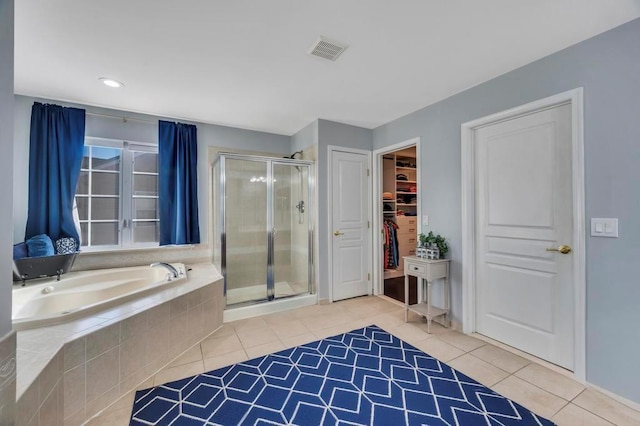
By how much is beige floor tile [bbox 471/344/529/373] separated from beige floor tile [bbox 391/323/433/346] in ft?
1.44

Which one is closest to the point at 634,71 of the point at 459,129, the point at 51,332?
the point at 459,129

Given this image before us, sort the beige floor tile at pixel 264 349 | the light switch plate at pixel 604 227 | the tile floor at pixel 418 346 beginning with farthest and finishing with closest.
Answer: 1. the beige floor tile at pixel 264 349
2. the light switch plate at pixel 604 227
3. the tile floor at pixel 418 346

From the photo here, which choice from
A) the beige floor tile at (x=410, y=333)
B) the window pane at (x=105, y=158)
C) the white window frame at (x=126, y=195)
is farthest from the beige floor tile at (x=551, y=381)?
the window pane at (x=105, y=158)

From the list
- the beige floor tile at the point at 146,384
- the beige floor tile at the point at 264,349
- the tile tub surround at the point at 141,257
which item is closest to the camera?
the beige floor tile at the point at 146,384

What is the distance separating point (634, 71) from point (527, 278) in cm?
159

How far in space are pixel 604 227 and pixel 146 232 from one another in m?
4.44

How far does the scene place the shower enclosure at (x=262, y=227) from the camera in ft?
10.5

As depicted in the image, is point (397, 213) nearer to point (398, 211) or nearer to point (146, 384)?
point (398, 211)

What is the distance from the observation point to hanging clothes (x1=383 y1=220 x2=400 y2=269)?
15.4ft

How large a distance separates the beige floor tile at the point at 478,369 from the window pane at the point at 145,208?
12.0 ft

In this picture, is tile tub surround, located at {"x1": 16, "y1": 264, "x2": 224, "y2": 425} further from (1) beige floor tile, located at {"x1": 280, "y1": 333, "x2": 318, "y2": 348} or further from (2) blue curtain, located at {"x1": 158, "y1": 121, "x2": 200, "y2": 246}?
(2) blue curtain, located at {"x1": 158, "y1": 121, "x2": 200, "y2": 246}

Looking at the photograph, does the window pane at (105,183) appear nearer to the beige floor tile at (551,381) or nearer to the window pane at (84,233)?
the window pane at (84,233)

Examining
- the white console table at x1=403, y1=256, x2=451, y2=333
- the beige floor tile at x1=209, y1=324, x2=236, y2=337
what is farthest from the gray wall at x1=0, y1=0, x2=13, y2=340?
the white console table at x1=403, y1=256, x2=451, y2=333

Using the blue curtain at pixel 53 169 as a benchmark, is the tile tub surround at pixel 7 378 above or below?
below
